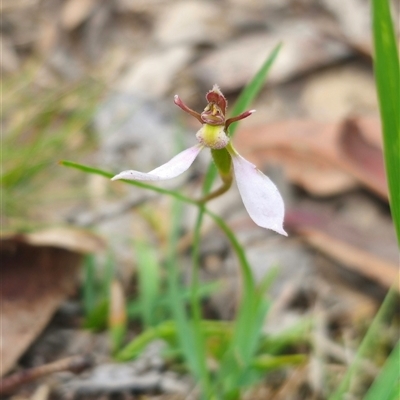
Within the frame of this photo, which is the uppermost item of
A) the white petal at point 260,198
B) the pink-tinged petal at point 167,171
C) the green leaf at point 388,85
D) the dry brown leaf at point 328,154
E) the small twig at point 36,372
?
the green leaf at point 388,85

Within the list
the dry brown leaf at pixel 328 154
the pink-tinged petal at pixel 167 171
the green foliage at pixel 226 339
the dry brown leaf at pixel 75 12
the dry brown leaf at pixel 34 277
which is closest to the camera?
the pink-tinged petal at pixel 167 171

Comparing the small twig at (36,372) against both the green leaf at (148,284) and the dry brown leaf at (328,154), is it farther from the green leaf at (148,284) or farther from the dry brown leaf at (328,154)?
the dry brown leaf at (328,154)

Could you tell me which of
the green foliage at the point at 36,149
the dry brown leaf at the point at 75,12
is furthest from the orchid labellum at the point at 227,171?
the dry brown leaf at the point at 75,12

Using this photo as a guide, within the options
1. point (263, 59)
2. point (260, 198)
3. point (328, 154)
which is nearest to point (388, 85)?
point (260, 198)

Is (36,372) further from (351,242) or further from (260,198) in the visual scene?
(351,242)

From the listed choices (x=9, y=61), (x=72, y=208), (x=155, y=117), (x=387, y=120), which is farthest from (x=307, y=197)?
(x=9, y=61)

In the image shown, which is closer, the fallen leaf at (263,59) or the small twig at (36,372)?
A: the small twig at (36,372)

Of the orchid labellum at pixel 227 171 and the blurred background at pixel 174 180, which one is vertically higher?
the orchid labellum at pixel 227 171
